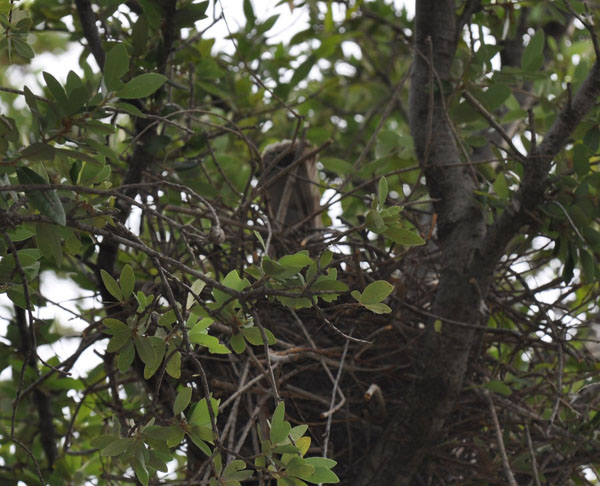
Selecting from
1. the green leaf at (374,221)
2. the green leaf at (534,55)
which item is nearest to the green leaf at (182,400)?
the green leaf at (374,221)

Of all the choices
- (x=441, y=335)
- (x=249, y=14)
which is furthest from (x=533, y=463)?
(x=249, y=14)

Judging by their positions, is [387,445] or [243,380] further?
[387,445]

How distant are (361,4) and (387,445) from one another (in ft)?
5.36

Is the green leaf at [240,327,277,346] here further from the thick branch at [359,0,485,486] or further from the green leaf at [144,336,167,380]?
the thick branch at [359,0,485,486]

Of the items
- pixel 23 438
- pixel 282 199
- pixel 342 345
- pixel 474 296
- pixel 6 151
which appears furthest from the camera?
pixel 23 438

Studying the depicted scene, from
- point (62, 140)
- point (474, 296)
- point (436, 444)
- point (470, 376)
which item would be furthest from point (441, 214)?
point (62, 140)

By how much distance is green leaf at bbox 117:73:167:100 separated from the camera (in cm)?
93

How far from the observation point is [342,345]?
1445 mm

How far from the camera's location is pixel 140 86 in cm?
94

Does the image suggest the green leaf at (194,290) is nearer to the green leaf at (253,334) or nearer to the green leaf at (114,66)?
the green leaf at (253,334)

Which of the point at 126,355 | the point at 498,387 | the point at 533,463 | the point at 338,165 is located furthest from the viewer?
the point at 338,165

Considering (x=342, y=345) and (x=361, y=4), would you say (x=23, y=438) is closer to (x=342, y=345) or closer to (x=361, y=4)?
(x=342, y=345)

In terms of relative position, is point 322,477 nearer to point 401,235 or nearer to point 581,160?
point 401,235

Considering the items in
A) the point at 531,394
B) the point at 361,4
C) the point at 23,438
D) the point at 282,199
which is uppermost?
the point at 361,4
